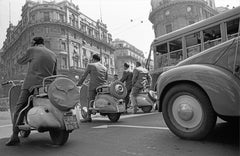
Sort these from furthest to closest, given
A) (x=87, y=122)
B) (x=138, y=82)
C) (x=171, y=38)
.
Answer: (x=171, y=38), (x=138, y=82), (x=87, y=122)

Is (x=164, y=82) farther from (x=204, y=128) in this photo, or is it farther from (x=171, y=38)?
(x=171, y=38)

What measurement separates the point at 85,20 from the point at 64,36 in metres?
12.8

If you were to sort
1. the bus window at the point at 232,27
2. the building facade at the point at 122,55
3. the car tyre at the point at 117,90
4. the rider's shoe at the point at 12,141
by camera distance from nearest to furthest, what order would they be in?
1. the rider's shoe at the point at 12,141
2. the car tyre at the point at 117,90
3. the bus window at the point at 232,27
4. the building facade at the point at 122,55

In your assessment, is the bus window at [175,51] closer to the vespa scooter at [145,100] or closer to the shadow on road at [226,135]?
the vespa scooter at [145,100]

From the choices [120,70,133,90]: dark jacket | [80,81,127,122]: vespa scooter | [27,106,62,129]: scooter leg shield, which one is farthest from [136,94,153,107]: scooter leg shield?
[27,106,62,129]: scooter leg shield

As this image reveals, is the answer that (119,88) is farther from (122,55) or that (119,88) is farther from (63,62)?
(122,55)

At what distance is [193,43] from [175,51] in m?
0.99

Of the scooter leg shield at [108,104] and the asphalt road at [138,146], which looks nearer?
the asphalt road at [138,146]

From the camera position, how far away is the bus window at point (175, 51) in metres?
9.20

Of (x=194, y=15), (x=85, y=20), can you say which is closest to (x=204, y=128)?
(x=194, y=15)

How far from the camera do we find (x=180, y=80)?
297 cm

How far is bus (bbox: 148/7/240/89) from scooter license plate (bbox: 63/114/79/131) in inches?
223

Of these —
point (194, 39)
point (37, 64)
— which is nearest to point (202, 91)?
point (37, 64)

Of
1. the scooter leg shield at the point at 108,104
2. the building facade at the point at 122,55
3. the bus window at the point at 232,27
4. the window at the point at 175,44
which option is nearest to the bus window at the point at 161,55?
the window at the point at 175,44
